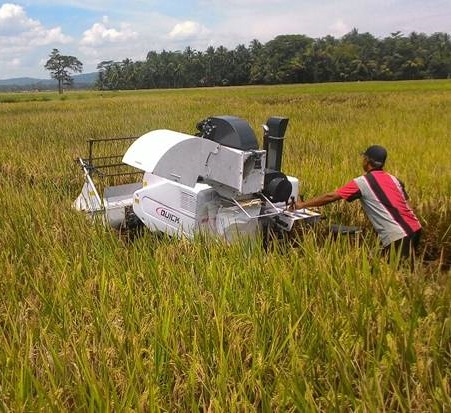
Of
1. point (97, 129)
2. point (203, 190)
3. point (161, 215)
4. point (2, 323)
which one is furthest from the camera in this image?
point (97, 129)

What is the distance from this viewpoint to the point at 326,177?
536 cm

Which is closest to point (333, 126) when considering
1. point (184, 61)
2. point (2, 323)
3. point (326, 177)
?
point (326, 177)

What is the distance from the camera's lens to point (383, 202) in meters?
3.65

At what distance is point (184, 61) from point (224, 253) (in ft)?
324

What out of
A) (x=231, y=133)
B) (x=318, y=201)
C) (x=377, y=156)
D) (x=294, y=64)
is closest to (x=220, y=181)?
(x=231, y=133)

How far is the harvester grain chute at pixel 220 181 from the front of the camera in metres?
3.41

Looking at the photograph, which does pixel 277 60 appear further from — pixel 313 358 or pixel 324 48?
A: pixel 313 358

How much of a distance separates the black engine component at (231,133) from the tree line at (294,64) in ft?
243

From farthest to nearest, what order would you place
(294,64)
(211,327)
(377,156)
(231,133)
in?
(294,64) → (377,156) → (231,133) → (211,327)

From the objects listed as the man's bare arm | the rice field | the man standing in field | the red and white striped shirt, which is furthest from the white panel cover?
the red and white striped shirt

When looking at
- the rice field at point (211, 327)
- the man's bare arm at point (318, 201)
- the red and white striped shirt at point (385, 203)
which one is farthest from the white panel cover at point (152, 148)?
the red and white striped shirt at point (385, 203)

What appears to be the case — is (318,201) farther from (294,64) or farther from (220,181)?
(294,64)

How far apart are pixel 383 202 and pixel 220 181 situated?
4.20 ft

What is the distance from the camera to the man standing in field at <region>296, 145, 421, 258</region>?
361cm
